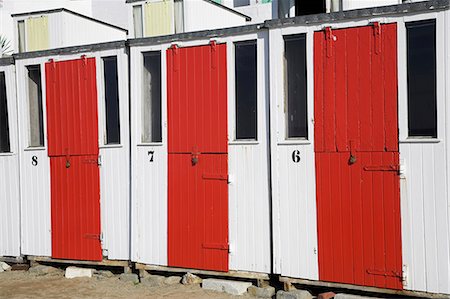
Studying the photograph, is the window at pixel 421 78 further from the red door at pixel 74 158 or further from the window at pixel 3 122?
the window at pixel 3 122

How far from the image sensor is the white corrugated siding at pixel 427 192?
8125 millimetres

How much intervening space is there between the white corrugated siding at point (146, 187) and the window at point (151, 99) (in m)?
0.09

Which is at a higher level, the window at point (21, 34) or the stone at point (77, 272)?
the window at point (21, 34)

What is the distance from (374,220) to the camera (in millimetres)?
8695

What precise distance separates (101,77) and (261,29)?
3.13m

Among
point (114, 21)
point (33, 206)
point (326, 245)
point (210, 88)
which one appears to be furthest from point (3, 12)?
point (326, 245)

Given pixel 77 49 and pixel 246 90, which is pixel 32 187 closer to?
pixel 77 49

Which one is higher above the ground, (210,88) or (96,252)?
(210,88)

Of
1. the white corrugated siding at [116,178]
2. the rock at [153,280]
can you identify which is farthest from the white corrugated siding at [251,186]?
the white corrugated siding at [116,178]

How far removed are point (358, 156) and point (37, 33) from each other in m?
7.32

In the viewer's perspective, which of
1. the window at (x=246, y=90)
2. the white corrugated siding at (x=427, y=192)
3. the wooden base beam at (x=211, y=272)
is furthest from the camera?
the window at (x=246, y=90)

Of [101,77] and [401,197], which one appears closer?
[401,197]

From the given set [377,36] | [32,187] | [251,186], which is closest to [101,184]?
[32,187]

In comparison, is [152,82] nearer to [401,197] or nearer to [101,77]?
[101,77]
